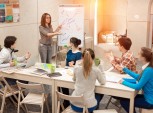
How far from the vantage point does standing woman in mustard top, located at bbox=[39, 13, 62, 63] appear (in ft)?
17.4

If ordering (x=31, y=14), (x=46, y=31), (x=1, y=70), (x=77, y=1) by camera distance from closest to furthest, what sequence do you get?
(x=1, y=70) → (x=46, y=31) → (x=31, y=14) → (x=77, y=1)

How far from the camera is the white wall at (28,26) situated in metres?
5.52

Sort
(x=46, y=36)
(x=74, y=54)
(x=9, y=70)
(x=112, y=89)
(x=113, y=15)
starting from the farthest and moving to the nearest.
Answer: (x=113, y=15) < (x=46, y=36) < (x=74, y=54) < (x=9, y=70) < (x=112, y=89)

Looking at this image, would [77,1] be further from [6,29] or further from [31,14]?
[6,29]

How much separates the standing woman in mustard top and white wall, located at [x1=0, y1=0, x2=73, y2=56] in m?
0.65

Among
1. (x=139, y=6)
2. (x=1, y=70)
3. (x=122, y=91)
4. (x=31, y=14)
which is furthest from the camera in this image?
(x=139, y=6)

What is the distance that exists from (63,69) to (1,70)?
3.07 ft

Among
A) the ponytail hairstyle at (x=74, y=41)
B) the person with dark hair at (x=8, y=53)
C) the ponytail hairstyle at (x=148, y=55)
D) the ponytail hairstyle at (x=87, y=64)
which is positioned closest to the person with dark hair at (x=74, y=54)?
the ponytail hairstyle at (x=74, y=41)

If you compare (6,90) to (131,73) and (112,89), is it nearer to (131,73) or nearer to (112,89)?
(112,89)

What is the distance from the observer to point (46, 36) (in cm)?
536

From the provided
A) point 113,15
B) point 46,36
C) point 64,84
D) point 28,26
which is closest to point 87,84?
point 64,84

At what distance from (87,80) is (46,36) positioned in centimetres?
262

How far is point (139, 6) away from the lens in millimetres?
7371

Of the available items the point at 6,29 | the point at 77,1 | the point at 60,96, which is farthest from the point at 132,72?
the point at 77,1
